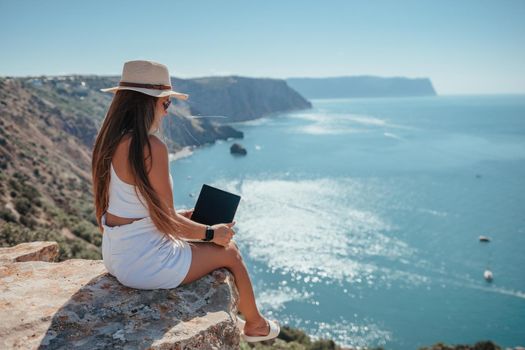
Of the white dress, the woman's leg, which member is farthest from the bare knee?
the white dress

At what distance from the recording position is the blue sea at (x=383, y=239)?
29016 mm

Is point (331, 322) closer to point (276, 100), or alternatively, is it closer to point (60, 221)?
point (60, 221)

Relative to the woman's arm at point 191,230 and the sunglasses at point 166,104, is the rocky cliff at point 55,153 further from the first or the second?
the woman's arm at point 191,230

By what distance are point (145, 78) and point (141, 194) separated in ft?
3.02

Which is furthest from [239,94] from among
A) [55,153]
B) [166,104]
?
[166,104]

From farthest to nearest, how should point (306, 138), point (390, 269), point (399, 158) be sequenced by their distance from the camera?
point (306, 138), point (399, 158), point (390, 269)

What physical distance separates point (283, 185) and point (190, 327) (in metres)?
58.6

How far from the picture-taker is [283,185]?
202ft

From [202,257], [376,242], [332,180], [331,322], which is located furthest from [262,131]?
[202,257]

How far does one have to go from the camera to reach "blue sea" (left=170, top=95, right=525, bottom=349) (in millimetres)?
29016

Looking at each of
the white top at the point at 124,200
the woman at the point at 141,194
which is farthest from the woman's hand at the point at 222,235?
the white top at the point at 124,200

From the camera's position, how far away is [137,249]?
10.6 feet

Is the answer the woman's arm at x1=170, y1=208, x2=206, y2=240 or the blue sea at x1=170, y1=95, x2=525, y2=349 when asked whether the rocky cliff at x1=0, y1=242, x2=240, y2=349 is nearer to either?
the woman's arm at x1=170, y1=208, x2=206, y2=240

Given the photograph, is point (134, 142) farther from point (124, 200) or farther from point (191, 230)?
point (191, 230)
